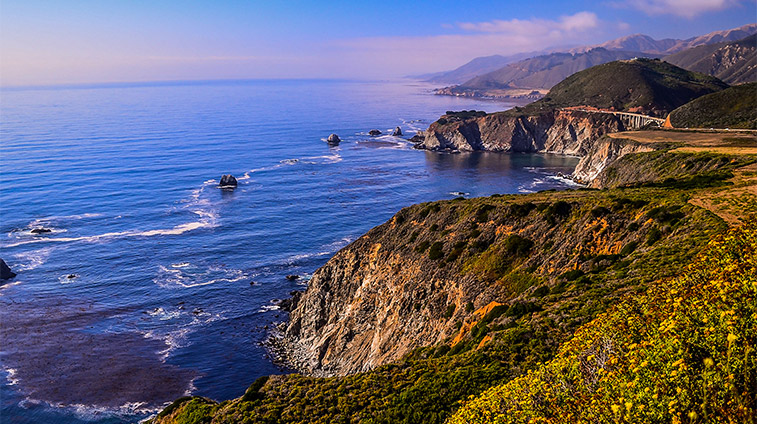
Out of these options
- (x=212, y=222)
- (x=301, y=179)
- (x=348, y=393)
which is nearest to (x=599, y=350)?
(x=348, y=393)

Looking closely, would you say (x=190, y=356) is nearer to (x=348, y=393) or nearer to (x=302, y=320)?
(x=302, y=320)

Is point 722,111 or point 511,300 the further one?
point 722,111

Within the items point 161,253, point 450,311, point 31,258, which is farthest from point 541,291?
point 31,258

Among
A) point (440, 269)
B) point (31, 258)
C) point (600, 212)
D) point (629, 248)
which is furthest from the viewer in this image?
point (31, 258)

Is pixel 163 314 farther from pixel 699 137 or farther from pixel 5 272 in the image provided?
pixel 699 137

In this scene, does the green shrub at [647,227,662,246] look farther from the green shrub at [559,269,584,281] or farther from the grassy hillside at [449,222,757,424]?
the grassy hillside at [449,222,757,424]

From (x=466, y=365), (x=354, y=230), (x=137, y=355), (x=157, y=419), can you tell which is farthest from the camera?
(x=354, y=230)

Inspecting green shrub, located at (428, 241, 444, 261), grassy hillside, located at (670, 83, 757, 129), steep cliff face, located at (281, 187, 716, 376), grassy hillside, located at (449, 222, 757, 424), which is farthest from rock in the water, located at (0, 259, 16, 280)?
grassy hillside, located at (670, 83, 757, 129)
